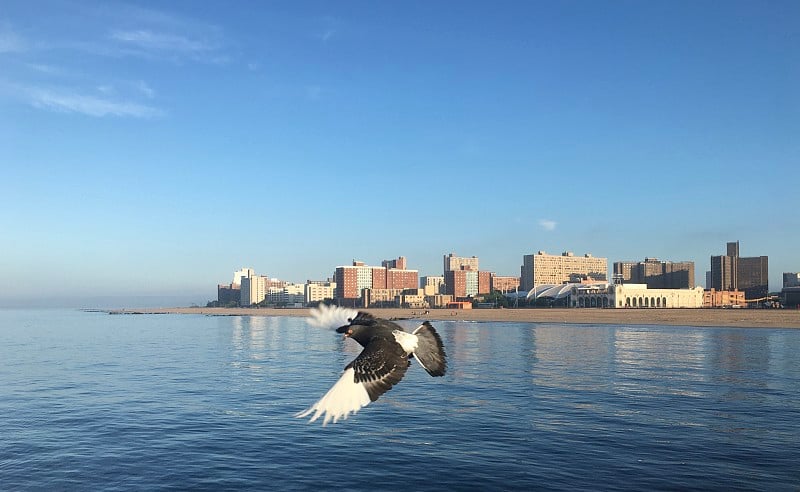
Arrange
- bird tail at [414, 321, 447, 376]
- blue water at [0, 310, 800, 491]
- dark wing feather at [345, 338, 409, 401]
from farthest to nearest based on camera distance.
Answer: blue water at [0, 310, 800, 491], bird tail at [414, 321, 447, 376], dark wing feather at [345, 338, 409, 401]

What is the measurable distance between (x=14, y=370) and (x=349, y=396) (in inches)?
2161

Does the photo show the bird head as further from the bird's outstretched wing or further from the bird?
the bird's outstretched wing

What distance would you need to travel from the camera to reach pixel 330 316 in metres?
11.7

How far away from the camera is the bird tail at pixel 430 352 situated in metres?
10.4

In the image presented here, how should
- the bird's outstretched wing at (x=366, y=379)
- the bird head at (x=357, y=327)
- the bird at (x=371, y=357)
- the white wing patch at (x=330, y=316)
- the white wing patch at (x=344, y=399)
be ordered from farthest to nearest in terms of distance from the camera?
the white wing patch at (x=330, y=316), the bird head at (x=357, y=327), the bird at (x=371, y=357), the bird's outstretched wing at (x=366, y=379), the white wing patch at (x=344, y=399)

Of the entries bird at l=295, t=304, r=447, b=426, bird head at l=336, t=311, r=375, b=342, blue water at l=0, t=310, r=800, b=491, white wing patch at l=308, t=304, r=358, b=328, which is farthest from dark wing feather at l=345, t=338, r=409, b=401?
blue water at l=0, t=310, r=800, b=491

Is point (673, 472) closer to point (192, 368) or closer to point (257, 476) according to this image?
point (257, 476)

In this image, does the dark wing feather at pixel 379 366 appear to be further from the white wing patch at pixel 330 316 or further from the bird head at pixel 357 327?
the white wing patch at pixel 330 316

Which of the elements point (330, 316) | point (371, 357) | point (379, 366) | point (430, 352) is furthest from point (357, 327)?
point (430, 352)

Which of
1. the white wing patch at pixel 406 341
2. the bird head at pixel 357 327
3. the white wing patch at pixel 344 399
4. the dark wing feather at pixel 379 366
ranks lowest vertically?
the white wing patch at pixel 344 399

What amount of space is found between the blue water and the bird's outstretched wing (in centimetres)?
1208

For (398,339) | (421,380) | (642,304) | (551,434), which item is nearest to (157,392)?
(421,380)

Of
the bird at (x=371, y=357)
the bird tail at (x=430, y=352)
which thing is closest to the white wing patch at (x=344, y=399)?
the bird at (x=371, y=357)

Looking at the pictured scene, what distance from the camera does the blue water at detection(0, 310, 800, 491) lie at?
2183cm
